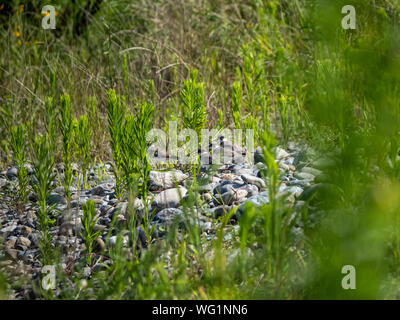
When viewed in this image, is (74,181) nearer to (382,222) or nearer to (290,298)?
(290,298)

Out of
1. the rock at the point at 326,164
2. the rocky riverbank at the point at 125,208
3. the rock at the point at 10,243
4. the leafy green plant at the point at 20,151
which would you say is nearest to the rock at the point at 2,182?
the rocky riverbank at the point at 125,208

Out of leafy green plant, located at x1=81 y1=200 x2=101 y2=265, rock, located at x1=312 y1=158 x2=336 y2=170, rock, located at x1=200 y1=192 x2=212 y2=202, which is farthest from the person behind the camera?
rock, located at x1=200 y1=192 x2=212 y2=202

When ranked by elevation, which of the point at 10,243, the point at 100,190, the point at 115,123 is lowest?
the point at 10,243

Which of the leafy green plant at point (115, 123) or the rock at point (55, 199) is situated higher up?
the leafy green plant at point (115, 123)

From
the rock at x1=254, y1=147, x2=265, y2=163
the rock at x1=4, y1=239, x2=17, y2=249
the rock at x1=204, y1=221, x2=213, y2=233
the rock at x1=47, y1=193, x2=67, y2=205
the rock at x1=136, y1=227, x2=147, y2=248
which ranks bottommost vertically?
the rock at x1=4, y1=239, x2=17, y2=249

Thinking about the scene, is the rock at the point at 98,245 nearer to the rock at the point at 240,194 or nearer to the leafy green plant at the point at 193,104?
the rock at the point at 240,194

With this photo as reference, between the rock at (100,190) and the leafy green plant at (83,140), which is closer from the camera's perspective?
the leafy green plant at (83,140)

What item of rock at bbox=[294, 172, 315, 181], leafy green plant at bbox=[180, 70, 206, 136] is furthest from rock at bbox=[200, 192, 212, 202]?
rock at bbox=[294, 172, 315, 181]

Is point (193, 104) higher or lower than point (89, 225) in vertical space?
higher

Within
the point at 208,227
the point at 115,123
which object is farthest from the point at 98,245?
the point at 115,123

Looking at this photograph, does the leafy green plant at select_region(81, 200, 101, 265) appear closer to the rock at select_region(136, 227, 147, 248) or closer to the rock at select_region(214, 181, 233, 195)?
the rock at select_region(136, 227, 147, 248)

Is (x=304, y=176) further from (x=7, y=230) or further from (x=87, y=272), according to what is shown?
(x=7, y=230)

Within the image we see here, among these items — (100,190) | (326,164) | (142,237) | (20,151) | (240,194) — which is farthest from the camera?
(100,190)
